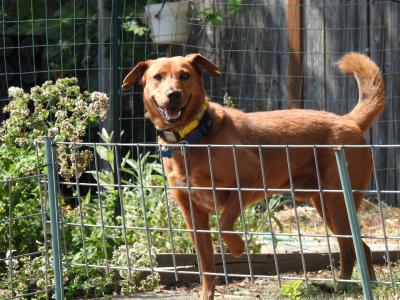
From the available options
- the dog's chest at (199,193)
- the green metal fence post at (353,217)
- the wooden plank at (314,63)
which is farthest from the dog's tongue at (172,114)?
the wooden plank at (314,63)

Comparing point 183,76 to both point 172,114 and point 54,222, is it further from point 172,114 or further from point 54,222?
point 54,222

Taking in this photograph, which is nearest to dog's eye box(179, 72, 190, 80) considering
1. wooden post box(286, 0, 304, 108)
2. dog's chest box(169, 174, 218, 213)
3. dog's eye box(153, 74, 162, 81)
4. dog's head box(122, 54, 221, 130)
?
dog's head box(122, 54, 221, 130)

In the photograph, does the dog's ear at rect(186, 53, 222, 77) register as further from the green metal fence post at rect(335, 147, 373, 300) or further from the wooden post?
the wooden post

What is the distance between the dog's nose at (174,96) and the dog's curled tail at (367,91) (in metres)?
1.25

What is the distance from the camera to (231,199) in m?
4.76

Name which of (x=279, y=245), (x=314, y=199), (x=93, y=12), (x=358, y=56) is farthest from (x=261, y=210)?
(x=93, y=12)

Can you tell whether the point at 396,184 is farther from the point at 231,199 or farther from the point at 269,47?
the point at 231,199

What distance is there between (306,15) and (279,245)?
2609 millimetres

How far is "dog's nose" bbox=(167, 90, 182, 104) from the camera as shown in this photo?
504cm

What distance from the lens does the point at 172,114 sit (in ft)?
Result: 16.6

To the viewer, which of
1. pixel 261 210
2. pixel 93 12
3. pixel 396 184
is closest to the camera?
pixel 261 210

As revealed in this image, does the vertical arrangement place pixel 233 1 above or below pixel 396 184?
above

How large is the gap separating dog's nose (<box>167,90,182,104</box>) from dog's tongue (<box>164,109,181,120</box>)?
59mm

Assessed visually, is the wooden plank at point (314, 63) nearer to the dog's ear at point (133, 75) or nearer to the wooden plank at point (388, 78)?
the wooden plank at point (388, 78)
